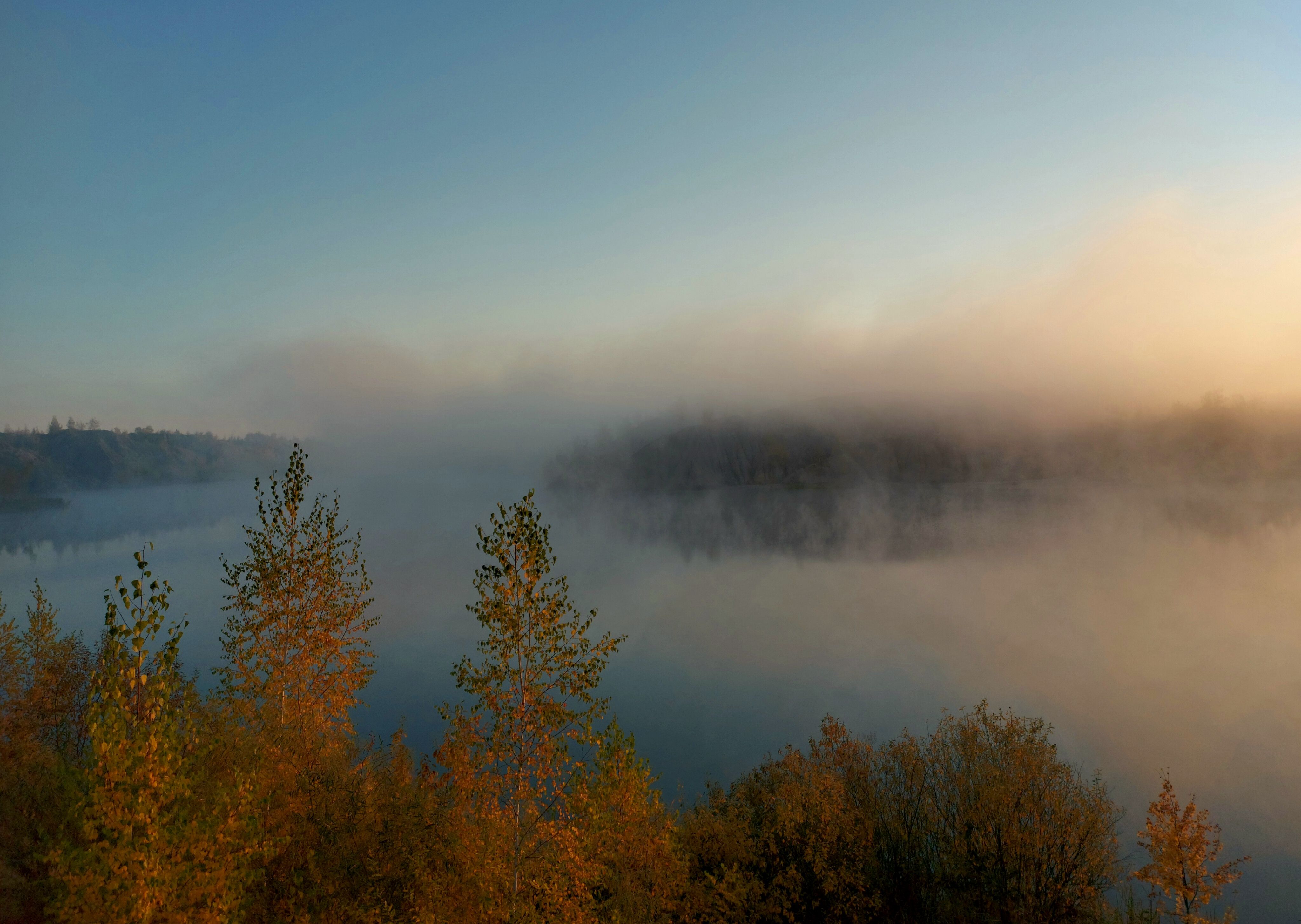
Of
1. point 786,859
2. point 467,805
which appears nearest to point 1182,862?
point 786,859

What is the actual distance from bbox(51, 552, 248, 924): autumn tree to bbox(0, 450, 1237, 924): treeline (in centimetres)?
7

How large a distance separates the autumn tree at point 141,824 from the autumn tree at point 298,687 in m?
6.96

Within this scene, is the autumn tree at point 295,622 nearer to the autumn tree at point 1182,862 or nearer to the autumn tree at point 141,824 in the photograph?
the autumn tree at point 141,824

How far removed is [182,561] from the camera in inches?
7697

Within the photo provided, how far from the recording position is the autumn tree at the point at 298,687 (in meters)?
21.1

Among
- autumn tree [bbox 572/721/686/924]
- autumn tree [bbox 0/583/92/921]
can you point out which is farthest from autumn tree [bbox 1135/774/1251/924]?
autumn tree [bbox 0/583/92/921]

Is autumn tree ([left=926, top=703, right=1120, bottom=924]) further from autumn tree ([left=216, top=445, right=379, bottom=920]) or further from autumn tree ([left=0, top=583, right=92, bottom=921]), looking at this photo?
autumn tree ([left=0, top=583, right=92, bottom=921])

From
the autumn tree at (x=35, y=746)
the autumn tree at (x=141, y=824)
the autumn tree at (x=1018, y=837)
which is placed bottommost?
the autumn tree at (x=1018, y=837)

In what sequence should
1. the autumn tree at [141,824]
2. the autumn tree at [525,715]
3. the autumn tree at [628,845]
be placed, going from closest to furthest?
the autumn tree at [141,824]
the autumn tree at [525,715]
the autumn tree at [628,845]

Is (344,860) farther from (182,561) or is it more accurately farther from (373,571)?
(182,561)

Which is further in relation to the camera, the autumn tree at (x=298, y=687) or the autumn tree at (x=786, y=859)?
the autumn tree at (x=786, y=859)

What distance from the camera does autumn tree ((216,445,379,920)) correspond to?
2112 centimetres

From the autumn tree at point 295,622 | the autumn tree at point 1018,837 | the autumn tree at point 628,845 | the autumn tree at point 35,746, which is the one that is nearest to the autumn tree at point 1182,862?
the autumn tree at point 1018,837

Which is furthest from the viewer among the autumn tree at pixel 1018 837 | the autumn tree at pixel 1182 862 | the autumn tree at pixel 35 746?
the autumn tree at pixel 1018 837
